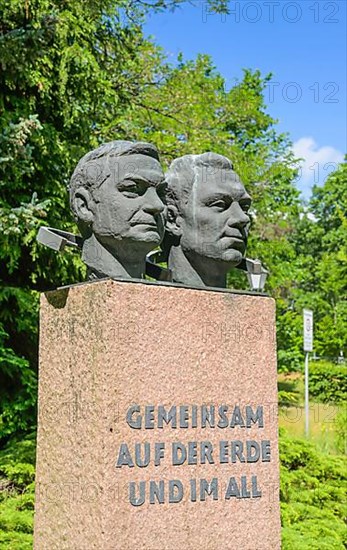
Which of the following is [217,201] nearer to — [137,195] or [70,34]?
[137,195]

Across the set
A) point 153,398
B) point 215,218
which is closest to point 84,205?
point 215,218

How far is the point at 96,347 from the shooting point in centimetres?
333

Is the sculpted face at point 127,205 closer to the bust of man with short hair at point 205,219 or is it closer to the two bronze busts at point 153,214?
the two bronze busts at point 153,214

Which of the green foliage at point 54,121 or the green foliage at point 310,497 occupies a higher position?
the green foliage at point 54,121

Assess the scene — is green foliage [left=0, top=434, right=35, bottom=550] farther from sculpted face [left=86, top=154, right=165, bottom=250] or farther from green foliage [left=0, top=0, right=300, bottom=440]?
sculpted face [left=86, top=154, right=165, bottom=250]

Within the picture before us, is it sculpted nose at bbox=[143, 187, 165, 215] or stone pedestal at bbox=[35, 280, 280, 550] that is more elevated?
sculpted nose at bbox=[143, 187, 165, 215]

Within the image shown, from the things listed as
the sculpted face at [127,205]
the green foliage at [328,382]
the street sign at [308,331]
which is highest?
the sculpted face at [127,205]

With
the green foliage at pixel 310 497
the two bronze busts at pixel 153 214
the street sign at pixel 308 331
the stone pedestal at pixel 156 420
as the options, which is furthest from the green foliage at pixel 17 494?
the street sign at pixel 308 331

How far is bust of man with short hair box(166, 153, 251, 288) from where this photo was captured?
394 cm

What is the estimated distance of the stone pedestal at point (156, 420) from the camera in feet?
10.7

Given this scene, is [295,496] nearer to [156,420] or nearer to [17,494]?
[17,494]

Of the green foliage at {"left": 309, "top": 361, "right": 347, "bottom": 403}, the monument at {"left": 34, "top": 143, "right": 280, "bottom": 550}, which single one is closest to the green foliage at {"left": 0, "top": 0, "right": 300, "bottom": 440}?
the monument at {"left": 34, "top": 143, "right": 280, "bottom": 550}

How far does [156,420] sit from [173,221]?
125cm

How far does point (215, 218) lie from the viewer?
3.94 meters
